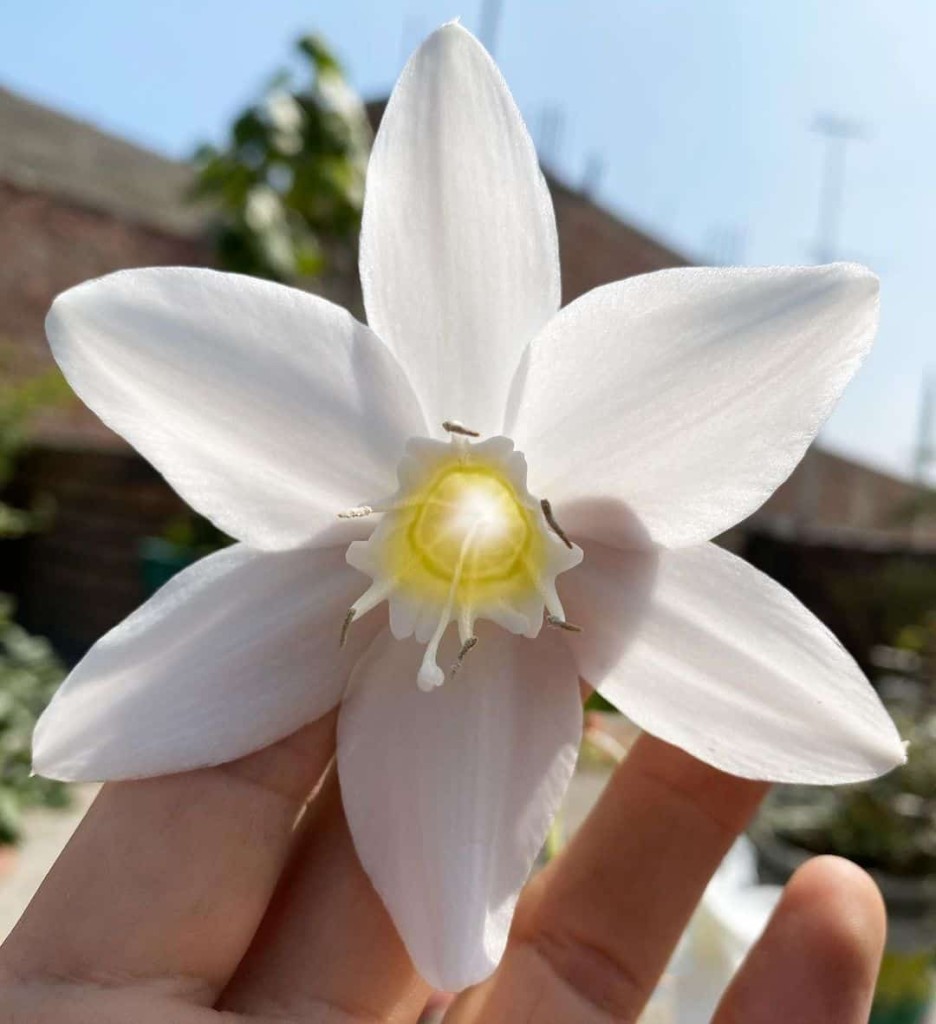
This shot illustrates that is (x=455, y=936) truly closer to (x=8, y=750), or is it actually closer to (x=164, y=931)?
(x=164, y=931)

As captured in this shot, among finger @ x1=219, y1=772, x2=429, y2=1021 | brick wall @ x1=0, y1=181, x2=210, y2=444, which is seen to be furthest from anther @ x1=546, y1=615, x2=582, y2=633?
brick wall @ x1=0, y1=181, x2=210, y2=444

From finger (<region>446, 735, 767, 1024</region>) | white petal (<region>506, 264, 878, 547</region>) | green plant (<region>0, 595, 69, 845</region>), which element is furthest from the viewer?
green plant (<region>0, 595, 69, 845</region>)

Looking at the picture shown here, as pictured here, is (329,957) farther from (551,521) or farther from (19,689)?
(19,689)

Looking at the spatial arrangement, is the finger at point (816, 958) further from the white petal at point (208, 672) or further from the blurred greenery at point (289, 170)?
the blurred greenery at point (289, 170)

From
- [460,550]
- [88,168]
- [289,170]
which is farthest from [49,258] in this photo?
[460,550]

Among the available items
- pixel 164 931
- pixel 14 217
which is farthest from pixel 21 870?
pixel 14 217

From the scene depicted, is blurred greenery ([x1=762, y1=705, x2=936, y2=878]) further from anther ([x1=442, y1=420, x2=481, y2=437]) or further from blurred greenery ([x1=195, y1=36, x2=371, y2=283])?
blurred greenery ([x1=195, y1=36, x2=371, y2=283])

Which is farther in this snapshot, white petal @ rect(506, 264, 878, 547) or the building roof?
the building roof
